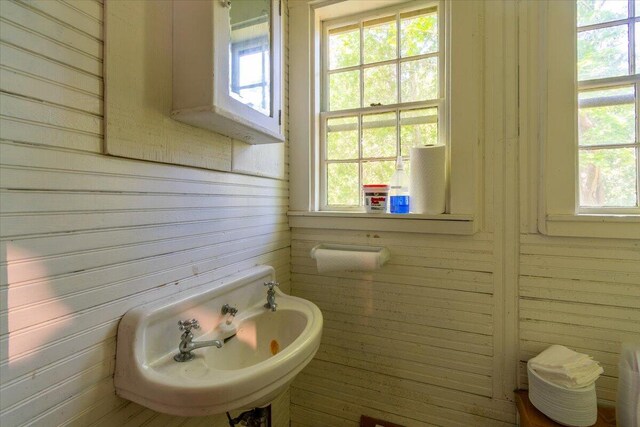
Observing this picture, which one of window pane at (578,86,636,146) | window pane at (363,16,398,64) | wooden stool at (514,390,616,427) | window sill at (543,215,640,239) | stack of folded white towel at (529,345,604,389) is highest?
window pane at (363,16,398,64)

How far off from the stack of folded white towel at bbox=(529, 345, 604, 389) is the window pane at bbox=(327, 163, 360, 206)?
98 centimetres

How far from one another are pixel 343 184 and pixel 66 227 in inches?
46.7

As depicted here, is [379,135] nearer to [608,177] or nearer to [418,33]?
[418,33]

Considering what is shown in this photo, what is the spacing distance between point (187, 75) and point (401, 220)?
3.25 ft

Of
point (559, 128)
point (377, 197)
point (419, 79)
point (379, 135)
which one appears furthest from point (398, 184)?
point (559, 128)

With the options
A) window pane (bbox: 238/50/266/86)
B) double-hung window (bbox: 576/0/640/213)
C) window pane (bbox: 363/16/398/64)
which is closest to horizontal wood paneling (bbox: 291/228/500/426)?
double-hung window (bbox: 576/0/640/213)

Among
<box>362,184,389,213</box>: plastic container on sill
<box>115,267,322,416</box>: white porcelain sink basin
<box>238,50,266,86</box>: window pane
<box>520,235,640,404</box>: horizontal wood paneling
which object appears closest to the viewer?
<box>115,267,322,416</box>: white porcelain sink basin

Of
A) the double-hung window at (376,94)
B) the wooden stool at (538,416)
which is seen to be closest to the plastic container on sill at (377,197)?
the double-hung window at (376,94)

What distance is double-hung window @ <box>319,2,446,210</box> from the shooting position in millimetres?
1429

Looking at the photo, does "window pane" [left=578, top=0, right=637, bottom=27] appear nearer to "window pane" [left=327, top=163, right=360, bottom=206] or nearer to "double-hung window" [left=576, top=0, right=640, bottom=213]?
"double-hung window" [left=576, top=0, right=640, bottom=213]

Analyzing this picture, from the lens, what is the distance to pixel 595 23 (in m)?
1.17

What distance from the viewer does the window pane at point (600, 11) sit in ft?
3.81

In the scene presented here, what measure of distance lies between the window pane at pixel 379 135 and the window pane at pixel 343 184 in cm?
12

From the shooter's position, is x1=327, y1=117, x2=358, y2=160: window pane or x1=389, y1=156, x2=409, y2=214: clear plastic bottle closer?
x1=389, y1=156, x2=409, y2=214: clear plastic bottle
